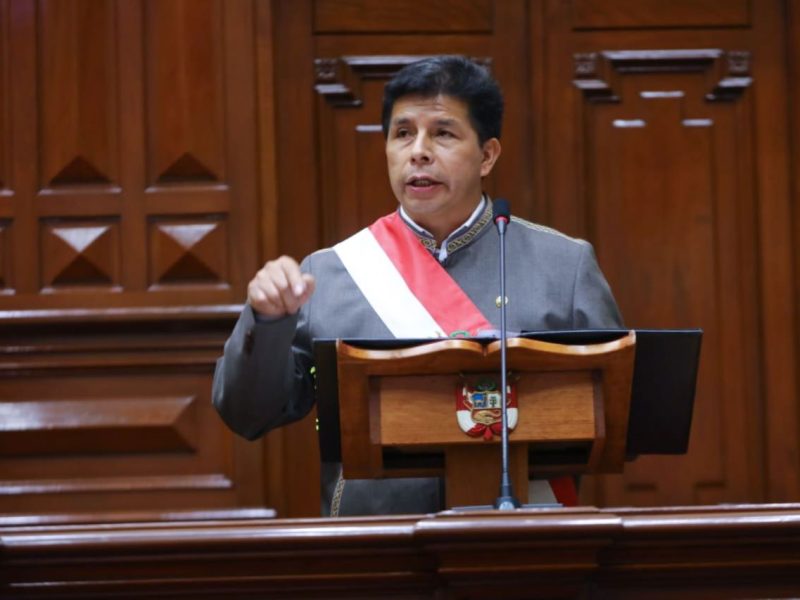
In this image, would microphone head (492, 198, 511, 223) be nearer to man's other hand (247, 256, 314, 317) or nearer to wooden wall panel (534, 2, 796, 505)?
man's other hand (247, 256, 314, 317)

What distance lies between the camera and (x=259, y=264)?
11.5 feet

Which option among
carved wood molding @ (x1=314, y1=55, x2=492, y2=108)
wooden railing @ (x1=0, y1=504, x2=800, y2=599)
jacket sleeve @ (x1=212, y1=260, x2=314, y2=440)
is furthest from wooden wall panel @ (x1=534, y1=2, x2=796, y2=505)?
wooden railing @ (x1=0, y1=504, x2=800, y2=599)

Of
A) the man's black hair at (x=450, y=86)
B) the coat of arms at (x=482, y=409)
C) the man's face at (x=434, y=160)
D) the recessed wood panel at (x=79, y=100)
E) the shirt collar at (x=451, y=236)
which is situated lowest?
the coat of arms at (x=482, y=409)

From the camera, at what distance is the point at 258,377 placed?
2107 millimetres

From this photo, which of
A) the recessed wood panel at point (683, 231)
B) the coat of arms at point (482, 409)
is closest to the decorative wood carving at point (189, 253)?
the recessed wood panel at point (683, 231)

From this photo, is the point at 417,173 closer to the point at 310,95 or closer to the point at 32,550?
the point at 32,550

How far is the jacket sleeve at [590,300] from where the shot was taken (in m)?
2.33

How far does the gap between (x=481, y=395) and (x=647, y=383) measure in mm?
266

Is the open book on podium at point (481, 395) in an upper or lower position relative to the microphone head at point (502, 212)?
lower

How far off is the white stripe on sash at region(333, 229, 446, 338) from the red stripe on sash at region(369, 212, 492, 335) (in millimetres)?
11

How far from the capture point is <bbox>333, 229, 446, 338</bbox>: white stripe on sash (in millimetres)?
2289

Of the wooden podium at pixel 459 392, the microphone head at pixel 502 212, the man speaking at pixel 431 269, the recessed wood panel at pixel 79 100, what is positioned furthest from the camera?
the recessed wood panel at pixel 79 100

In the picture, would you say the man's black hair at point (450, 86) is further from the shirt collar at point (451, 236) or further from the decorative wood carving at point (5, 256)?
the decorative wood carving at point (5, 256)

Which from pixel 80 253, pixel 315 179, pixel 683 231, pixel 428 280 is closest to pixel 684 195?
pixel 683 231
